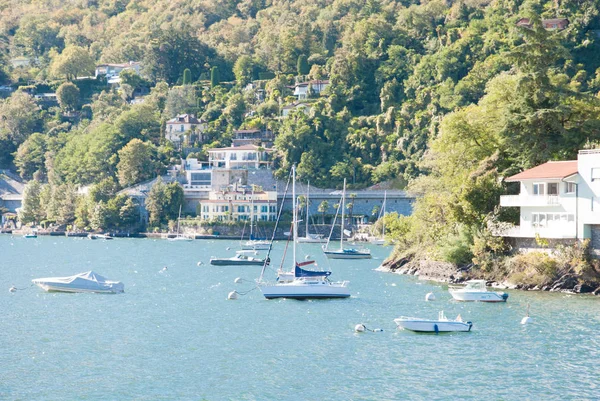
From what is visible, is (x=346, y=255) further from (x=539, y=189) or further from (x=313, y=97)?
(x=313, y=97)

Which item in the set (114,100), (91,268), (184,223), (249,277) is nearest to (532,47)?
(249,277)

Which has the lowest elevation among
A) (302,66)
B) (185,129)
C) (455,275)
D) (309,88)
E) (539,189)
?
(455,275)

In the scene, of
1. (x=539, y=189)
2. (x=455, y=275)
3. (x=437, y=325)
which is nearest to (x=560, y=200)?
(x=539, y=189)

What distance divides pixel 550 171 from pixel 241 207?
73.4m

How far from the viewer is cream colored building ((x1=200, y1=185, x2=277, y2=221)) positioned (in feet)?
408

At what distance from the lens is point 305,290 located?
1975 inches

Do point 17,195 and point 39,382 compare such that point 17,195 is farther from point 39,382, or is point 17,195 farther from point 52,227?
point 39,382

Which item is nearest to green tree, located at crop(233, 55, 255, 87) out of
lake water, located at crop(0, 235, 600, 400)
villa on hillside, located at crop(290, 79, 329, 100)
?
villa on hillside, located at crop(290, 79, 329, 100)

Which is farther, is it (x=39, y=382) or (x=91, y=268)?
(x=91, y=268)

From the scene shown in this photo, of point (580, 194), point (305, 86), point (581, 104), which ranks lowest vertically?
point (580, 194)

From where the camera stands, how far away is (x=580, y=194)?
172 feet

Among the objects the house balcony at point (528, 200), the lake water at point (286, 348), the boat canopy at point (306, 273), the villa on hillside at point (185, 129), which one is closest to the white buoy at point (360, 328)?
the lake water at point (286, 348)

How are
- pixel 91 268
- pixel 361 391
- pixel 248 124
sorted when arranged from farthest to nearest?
pixel 248 124 < pixel 91 268 < pixel 361 391

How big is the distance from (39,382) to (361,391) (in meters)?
10.2
